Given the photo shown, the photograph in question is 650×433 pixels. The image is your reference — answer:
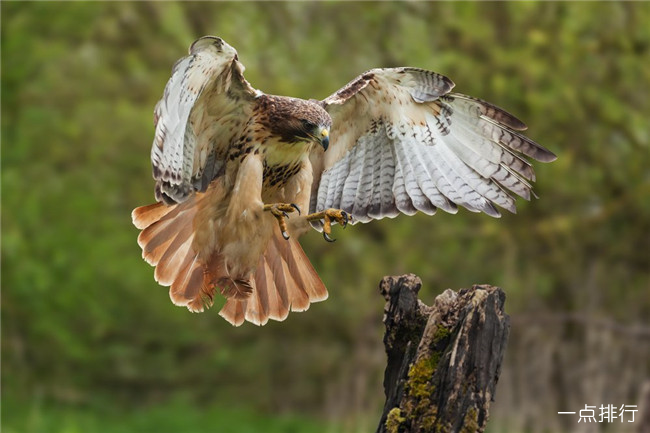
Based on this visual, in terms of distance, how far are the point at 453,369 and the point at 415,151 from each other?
84.4 inches

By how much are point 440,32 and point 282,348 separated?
4.41 m

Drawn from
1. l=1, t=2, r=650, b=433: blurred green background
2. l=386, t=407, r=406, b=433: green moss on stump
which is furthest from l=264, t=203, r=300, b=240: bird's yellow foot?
l=1, t=2, r=650, b=433: blurred green background

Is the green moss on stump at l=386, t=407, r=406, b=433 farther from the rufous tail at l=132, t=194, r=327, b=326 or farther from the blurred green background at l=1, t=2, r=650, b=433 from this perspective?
the blurred green background at l=1, t=2, r=650, b=433

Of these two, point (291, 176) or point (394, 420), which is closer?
point (394, 420)

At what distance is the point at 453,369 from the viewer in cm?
411

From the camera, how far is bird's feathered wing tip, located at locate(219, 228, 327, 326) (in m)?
5.79

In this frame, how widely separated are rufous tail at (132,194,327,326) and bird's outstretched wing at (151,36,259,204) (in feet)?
0.84

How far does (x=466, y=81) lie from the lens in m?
10.8

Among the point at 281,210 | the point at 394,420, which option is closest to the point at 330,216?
the point at 281,210

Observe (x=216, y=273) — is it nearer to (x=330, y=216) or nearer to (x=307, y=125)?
(x=330, y=216)

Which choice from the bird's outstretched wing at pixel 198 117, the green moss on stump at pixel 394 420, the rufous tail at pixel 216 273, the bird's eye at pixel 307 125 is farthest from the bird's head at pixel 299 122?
the green moss on stump at pixel 394 420

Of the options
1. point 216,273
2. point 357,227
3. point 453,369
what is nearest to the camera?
point 453,369

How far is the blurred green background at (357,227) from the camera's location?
10.7 meters

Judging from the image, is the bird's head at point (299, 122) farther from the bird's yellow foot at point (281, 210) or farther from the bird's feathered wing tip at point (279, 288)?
the bird's feathered wing tip at point (279, 288)
